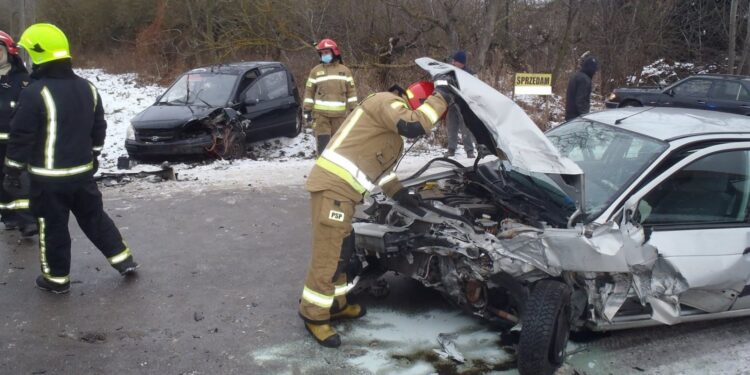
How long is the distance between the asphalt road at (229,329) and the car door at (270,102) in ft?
15.2

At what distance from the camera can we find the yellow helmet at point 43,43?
12.9ft

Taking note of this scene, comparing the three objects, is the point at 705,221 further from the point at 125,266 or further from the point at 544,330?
the point at 125,266

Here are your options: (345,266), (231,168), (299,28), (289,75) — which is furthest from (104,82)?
(345,266)

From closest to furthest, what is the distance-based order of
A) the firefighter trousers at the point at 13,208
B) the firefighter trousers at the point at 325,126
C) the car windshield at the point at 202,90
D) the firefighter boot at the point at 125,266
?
the firefighter boot at the point at 125,266
the firefighter trousers at the point at 13,208
the firefighter trousers at the point at 325,126
the car windshield at the point at 202,90

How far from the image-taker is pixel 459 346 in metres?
3.66

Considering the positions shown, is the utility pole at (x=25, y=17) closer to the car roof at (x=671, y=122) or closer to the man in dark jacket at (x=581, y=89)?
the man in dark jacket at (x=581, y=89)

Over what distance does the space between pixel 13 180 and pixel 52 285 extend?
3.43 feet

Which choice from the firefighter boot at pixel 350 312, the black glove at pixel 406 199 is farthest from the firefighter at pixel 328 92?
the firefighter boot at pixel 350 312

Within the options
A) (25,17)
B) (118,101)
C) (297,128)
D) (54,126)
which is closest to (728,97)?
(297,128)

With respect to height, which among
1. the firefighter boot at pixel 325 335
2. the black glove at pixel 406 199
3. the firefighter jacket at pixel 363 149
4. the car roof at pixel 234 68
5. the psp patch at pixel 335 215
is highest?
the firefighter jacket at pixel 363 149

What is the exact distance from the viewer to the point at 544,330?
311 centimetres

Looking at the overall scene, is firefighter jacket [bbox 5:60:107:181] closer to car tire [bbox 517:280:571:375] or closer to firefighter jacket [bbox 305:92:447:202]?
firefighter jacket [bbox 305:92:447:202]

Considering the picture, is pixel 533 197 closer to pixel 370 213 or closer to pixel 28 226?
pixel 370 213

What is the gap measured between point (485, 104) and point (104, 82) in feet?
60.6
